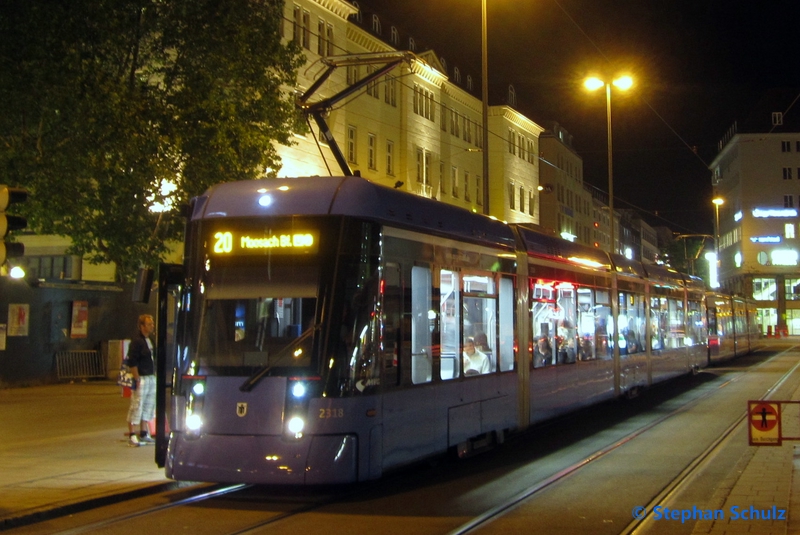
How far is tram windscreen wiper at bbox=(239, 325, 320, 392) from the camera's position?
9.09 m

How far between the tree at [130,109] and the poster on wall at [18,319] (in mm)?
1979

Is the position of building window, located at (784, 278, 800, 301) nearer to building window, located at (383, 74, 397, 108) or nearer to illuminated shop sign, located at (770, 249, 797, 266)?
illuminated shop sign, located at (770, 249, 797, 266)

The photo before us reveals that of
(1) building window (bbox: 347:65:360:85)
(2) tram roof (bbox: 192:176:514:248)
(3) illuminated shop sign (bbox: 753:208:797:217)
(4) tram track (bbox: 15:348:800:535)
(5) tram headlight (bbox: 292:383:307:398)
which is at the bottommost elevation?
(4) tram track (bbox: 15:348:800:535)

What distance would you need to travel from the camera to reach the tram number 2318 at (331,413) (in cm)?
897

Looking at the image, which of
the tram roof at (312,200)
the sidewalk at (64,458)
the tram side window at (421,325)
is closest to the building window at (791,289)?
the sidewalk at (64,458)

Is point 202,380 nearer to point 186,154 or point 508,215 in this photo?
point 186,154

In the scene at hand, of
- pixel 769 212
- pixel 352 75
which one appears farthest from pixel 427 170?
pixel 769 212

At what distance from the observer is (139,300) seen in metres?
9.73

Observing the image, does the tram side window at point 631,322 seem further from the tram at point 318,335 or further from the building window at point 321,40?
the building window at point 321,40

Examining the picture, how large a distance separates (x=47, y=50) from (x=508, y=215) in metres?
41.3

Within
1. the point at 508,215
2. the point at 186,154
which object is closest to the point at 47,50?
the point at 186,154

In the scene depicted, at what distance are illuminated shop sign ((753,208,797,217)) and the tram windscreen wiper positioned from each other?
326ft

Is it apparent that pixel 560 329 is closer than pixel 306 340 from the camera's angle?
No

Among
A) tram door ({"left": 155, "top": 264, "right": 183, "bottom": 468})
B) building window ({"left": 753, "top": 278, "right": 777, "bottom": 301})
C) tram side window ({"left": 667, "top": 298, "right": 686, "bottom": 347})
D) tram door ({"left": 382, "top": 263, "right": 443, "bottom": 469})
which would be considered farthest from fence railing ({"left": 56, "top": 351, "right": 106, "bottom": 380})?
building window ({"left": 753, "top": 278, "right": 777, "bottom": 301})
